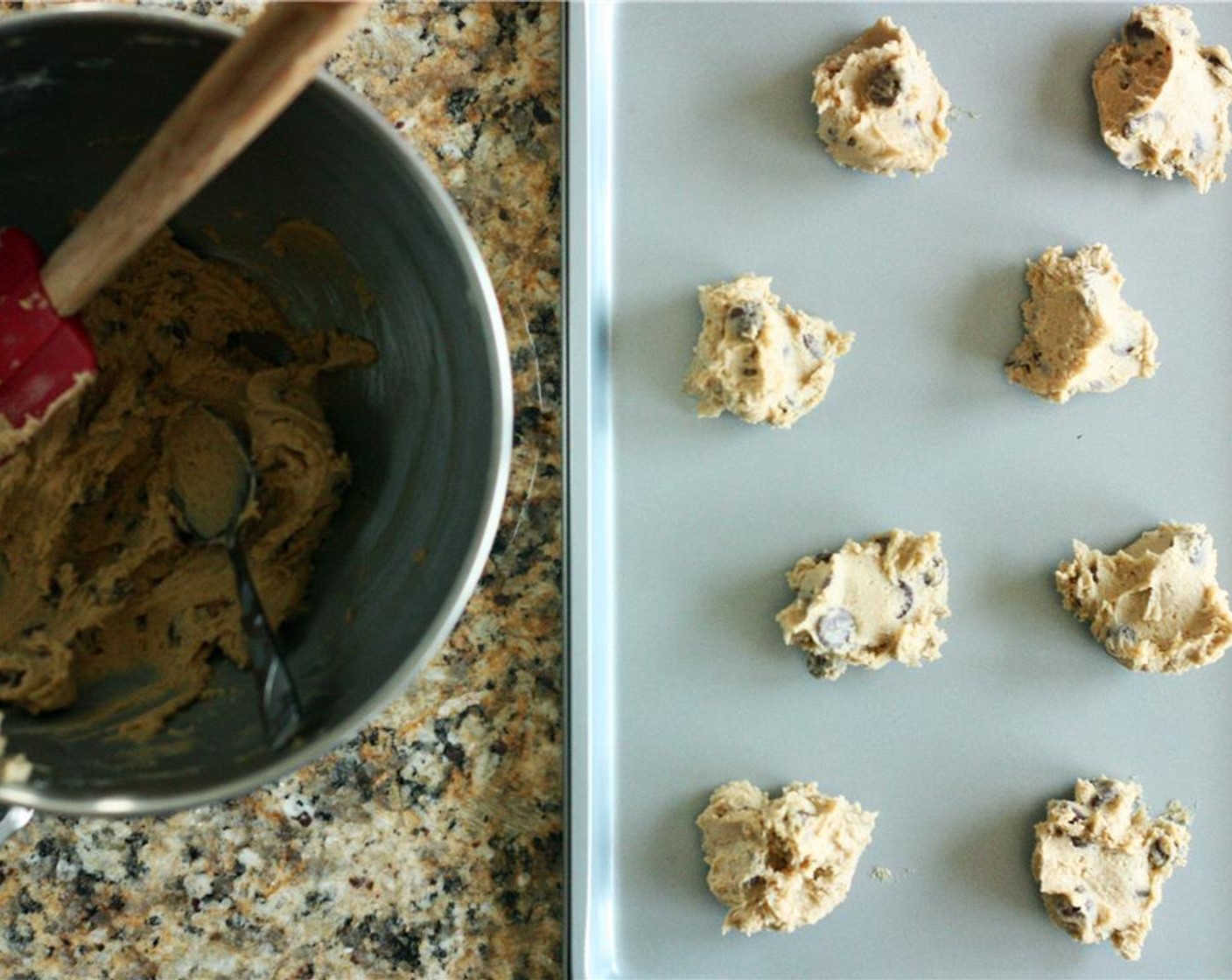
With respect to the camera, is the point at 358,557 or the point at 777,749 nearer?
the point at 358,557

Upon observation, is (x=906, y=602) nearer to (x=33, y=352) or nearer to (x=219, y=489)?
(x=219, y=489)

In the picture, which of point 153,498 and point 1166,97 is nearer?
point 153,498

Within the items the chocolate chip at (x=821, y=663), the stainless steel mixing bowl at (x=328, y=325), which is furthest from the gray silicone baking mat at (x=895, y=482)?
the stainless steel mixing bowl at (x=328, y=325)

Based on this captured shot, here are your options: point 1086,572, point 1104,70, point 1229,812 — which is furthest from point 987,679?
point 1104,70

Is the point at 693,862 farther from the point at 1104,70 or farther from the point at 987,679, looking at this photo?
the point at 1104,70

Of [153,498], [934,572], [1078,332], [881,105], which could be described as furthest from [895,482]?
[153,498]

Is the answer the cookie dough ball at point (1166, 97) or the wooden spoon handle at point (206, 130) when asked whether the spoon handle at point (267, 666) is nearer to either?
the wooden spoon handle at point (206, 130)

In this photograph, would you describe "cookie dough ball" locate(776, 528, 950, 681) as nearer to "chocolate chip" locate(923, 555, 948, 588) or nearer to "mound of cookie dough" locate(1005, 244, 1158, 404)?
"chocolate chip" locate(923, 555, 948, 588)
